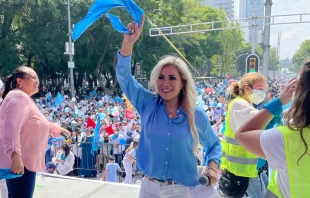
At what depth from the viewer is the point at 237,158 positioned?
3.26 m

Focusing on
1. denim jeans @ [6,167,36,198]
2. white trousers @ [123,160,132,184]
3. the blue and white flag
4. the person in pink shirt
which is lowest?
white trousers @ [123,160,132,184]

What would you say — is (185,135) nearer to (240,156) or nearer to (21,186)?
(240,156)

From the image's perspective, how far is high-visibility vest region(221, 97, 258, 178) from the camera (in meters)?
3.23

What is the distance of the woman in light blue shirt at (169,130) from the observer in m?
2.38

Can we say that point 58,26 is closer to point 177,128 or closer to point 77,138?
point 77,138

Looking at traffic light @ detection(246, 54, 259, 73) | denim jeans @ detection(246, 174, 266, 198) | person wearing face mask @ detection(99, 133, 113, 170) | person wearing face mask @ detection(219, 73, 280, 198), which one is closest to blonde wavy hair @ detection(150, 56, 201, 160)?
person wearing face mask @ detection(219, 73, 280, 198)

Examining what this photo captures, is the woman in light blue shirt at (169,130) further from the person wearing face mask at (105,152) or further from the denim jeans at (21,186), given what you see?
the person wearing face mask at (105,152)

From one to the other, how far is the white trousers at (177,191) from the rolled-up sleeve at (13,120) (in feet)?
3.57

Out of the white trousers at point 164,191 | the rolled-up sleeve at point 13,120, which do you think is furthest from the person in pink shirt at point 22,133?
the white trousers at point 164,191

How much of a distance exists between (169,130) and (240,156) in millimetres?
1141

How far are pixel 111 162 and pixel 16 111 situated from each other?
17.6ft

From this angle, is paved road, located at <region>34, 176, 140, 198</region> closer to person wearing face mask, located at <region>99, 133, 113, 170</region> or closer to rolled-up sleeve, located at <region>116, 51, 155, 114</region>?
rolled-up sleeve, located at <region>116, 51, 155, 114</region>

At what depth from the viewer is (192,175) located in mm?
2416

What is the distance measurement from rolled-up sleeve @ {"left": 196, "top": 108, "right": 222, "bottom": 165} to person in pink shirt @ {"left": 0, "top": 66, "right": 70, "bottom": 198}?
1384 millimetres
